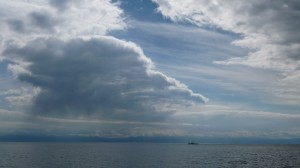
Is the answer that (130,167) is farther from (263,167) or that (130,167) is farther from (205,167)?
(263,167)

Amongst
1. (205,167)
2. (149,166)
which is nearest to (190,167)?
(205,167)

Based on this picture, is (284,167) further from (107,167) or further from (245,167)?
(107,167)

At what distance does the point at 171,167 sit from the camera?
4643 inches

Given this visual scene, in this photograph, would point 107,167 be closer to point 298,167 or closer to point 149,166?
point 149,166

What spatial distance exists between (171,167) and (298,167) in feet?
142

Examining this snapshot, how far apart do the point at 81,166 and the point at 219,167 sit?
158 feet

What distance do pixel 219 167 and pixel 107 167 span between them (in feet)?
127

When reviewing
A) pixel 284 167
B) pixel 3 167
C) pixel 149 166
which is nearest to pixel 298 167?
pixel 284 167

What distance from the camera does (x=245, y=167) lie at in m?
118

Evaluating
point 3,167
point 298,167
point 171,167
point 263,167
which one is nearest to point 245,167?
point 263,167

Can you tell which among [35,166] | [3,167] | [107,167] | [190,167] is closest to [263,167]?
[190,167]

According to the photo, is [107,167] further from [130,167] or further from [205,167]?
[205,167]

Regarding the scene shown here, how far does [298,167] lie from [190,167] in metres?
36.7

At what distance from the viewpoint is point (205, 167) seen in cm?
12056
